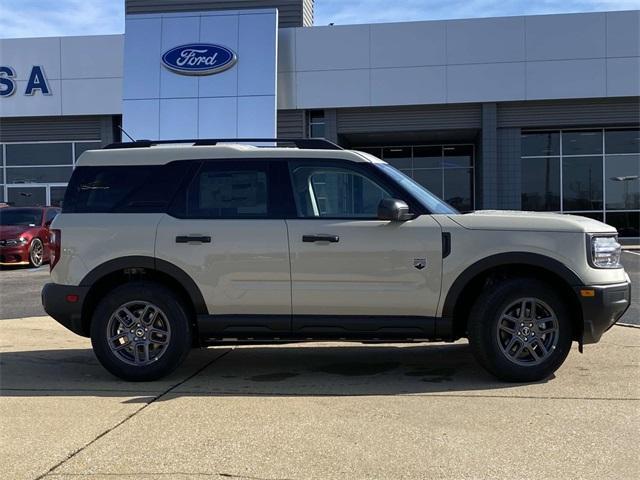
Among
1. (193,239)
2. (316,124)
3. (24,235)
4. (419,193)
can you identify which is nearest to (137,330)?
(193,239)

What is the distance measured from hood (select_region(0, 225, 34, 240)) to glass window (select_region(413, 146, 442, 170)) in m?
13.7

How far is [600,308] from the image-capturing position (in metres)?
5.16

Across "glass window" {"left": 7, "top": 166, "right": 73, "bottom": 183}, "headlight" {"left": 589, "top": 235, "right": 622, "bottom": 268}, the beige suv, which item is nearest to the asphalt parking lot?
the beige suv

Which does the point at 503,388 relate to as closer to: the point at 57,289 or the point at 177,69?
the point at 57,289

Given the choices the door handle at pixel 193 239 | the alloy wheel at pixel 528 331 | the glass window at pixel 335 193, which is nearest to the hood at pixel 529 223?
the alloy wheel at pixel 528 331

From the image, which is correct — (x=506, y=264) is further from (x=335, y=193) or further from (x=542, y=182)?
(x=542, y=182)

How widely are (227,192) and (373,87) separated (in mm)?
15931

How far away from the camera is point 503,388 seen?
A: 5223mm

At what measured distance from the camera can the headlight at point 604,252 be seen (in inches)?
207

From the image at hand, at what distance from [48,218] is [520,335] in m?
14.7

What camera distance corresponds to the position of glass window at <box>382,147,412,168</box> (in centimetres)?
2397

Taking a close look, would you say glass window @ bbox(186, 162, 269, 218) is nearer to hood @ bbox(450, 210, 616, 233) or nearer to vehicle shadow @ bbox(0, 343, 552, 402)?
vehicle shadow @ bbox(0, 343, 552, 402)

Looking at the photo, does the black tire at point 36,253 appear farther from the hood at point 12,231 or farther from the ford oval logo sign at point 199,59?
the ford oval logo sign at point 199,59

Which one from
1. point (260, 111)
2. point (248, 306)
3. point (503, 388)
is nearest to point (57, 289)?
point (248, 306)
